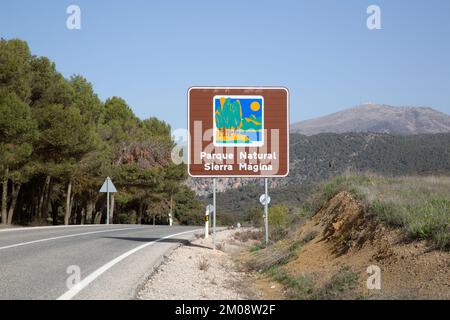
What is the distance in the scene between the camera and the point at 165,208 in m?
61.9

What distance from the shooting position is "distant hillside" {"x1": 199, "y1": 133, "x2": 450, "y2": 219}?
6895cm

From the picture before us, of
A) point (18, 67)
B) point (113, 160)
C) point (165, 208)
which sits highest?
point (18, 67)

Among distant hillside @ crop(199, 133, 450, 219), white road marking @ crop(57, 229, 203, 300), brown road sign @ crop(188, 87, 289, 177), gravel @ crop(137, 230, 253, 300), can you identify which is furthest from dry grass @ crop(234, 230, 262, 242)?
distant hillside @ crop(199, 133, 450, 219)

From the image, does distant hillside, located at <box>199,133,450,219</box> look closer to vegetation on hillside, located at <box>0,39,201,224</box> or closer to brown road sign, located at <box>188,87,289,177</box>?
vegetation on hillside, located at <box>0,39,201,224</box>

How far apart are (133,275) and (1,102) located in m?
21.3

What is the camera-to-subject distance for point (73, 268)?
1066 cm

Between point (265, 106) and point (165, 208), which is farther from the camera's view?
point (165, 208)

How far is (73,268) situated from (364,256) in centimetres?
556

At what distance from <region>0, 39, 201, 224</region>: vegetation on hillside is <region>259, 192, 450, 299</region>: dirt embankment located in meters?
20.0

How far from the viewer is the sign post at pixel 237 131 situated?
56.1ft

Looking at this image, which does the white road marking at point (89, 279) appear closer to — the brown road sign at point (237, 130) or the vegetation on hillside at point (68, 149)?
the brown road sign at point (237, 130)

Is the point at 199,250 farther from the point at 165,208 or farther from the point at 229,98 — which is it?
the point at 165,208
